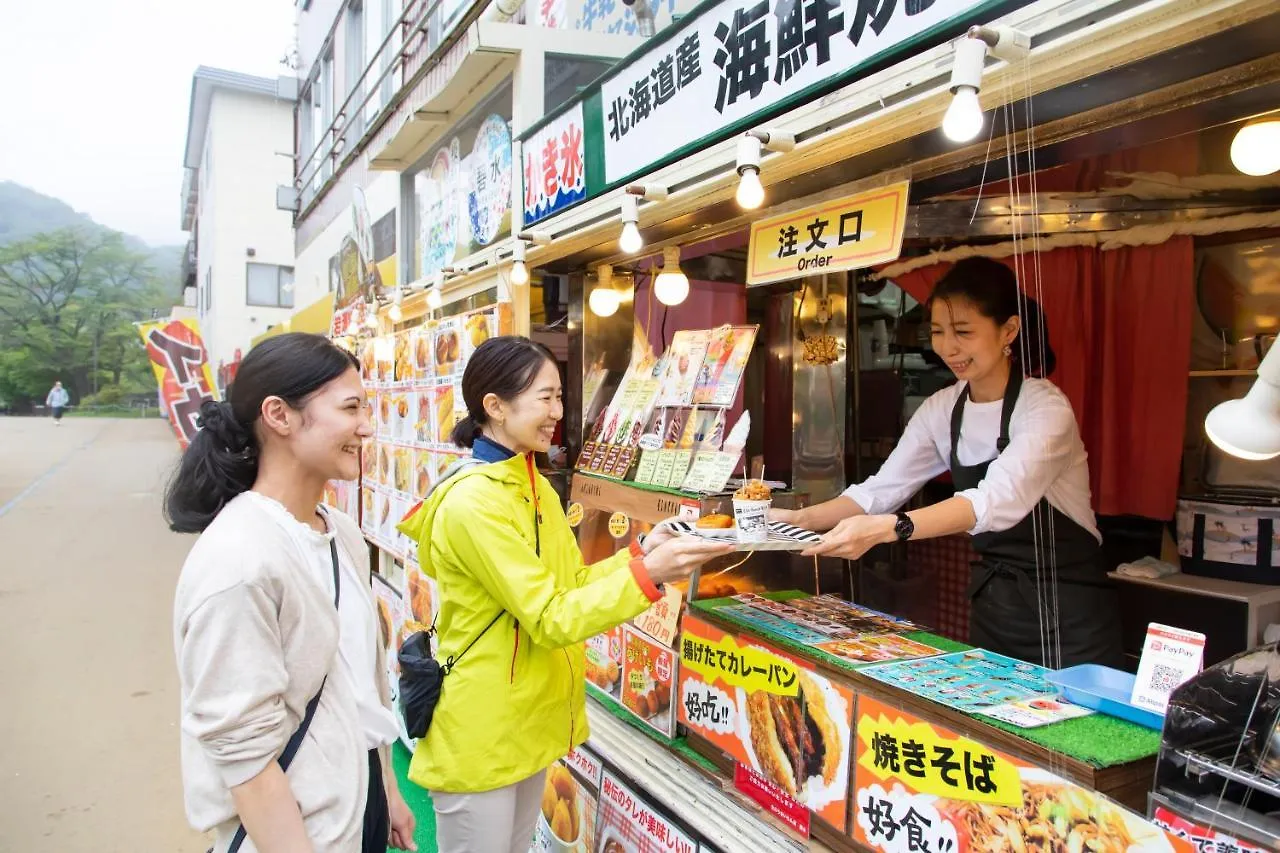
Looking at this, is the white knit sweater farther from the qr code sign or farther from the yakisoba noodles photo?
the qr code sign

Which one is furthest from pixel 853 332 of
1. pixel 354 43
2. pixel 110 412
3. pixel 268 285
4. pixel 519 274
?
pixel 110 412

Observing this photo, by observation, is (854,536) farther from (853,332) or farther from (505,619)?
(853,332)

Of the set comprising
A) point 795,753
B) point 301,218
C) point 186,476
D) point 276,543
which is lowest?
point 795,753

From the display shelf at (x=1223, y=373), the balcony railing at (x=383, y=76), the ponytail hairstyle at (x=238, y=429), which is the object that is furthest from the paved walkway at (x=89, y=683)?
the display shelf at (x=1223, y=373)

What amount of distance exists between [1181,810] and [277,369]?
216 cm

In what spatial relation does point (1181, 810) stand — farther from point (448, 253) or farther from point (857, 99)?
point (448, 253)

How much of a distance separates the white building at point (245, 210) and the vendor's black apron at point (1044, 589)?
93.2 ft

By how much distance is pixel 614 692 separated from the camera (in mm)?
3537

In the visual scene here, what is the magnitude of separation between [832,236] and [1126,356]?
272 cm

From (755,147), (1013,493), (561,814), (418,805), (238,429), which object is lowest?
(418,805)

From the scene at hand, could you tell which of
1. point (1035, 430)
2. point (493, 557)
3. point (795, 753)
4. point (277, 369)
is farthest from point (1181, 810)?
point (277, 369)

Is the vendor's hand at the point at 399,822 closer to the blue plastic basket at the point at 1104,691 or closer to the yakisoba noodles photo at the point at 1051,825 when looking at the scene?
the yakisoba noodles photo at the point at 1051,825

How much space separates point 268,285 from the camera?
2814 cm

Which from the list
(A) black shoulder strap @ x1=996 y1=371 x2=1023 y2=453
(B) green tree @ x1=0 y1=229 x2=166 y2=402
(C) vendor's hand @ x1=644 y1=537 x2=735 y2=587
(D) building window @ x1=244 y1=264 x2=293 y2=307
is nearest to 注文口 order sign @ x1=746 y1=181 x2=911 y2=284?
(A) black shoulder strap @ x1=996 y1=371 x2=1023 y2=453
